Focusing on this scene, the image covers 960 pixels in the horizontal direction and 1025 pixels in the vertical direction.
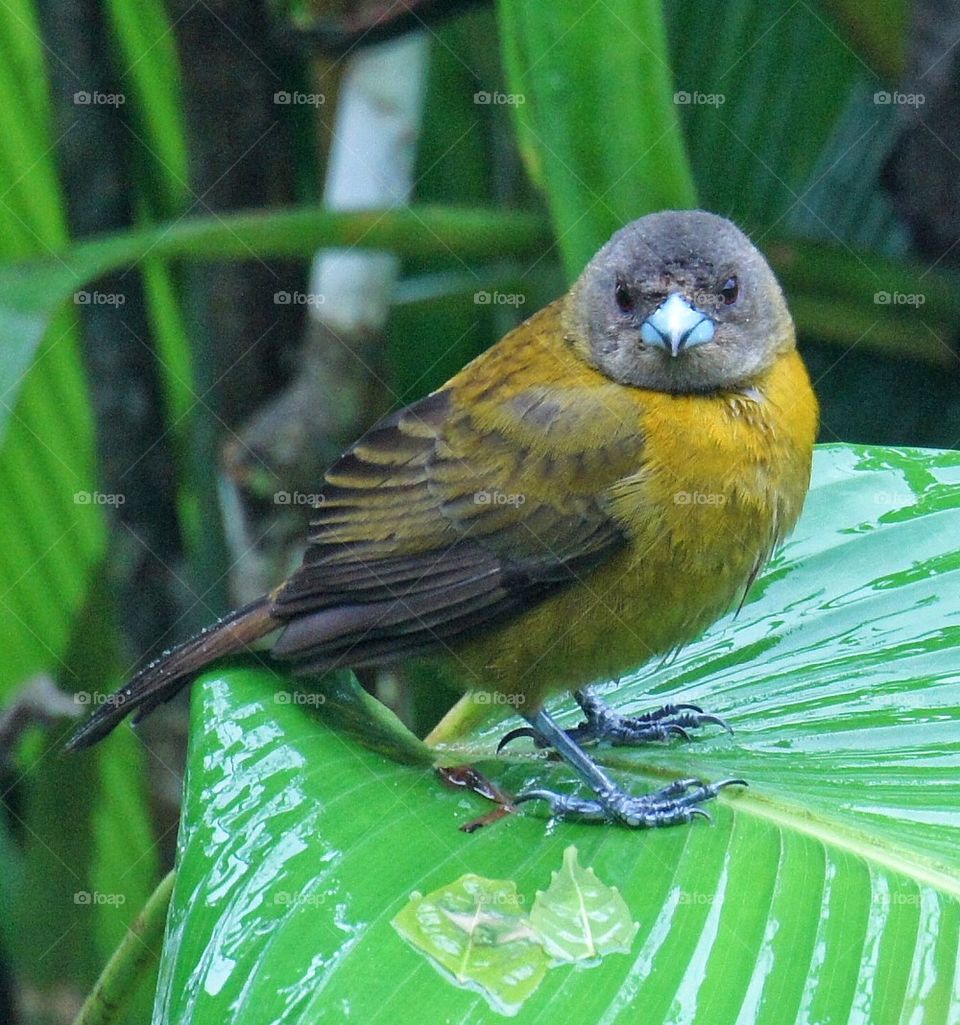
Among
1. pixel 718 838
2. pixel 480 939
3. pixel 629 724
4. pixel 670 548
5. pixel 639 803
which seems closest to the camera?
pixel 480 939

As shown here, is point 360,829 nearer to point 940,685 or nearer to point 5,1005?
point 940,685

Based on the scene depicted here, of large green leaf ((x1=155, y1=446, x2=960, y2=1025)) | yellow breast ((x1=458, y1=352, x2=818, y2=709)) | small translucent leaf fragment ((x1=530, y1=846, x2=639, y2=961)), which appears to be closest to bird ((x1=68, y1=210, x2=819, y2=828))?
yellow breast ((x1=458, y1=352, x2=818, y2=709))

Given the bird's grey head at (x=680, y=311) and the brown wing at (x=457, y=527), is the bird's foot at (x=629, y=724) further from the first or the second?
the bird's grey head at (x=680, y=311)

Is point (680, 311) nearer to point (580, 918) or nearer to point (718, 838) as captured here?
point (718, 838)

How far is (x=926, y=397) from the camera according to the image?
3490 millimetres

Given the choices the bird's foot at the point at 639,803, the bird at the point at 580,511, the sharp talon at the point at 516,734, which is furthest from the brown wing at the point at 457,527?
the bird's foot at the point at 639,803

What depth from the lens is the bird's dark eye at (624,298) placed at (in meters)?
2.37

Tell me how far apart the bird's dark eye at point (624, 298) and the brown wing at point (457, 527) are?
→ 6.4 inches

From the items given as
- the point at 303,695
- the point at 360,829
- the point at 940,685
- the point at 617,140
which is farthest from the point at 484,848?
the point at 617,140

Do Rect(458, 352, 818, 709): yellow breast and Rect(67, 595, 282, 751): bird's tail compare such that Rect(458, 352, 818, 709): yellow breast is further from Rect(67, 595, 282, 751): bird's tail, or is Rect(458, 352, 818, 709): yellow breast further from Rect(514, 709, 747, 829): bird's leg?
Rect(67, 595, 282, 751): bird's tail

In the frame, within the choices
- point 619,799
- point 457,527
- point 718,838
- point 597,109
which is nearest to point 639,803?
point 619,799

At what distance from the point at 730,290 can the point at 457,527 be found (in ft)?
2.11

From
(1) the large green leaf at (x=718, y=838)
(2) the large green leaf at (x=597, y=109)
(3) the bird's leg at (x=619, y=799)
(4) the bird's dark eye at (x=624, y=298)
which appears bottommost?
(3) the bird's leg at (x=619, y=799)

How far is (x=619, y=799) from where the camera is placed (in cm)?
196
